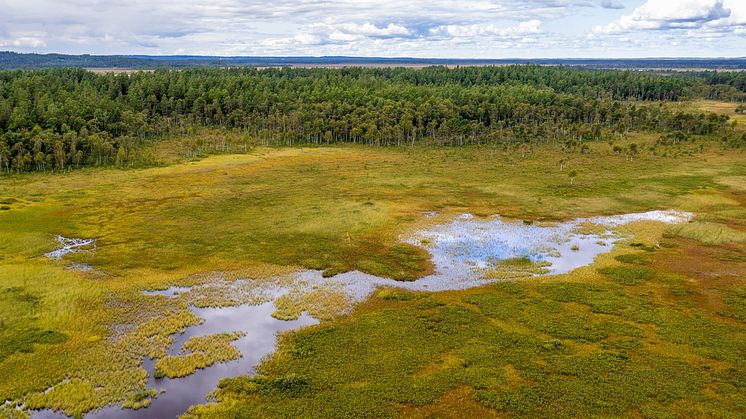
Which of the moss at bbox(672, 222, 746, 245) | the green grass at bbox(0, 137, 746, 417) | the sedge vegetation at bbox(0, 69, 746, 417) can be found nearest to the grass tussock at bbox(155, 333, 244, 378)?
the sedge vegetation at bbox(0, 69, 746, 417)

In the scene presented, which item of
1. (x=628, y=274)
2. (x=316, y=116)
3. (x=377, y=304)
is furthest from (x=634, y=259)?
(x=316, y=116)

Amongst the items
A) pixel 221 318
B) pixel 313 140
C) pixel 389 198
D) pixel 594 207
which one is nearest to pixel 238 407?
pixel 221 318

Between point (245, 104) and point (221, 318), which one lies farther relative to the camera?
point (245, 104)

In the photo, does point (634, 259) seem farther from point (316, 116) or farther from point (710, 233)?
point (316, 116)

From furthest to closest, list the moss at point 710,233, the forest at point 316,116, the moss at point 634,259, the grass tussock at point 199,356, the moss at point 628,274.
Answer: the forest at point 316,116 < the moss at point 710,233 < the moss at point 634,259 < the moss at point 628,274 < the grass tussock at point 199,356

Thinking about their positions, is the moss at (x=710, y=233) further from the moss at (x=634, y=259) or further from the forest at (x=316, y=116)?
the forest at (x=316, y=116)

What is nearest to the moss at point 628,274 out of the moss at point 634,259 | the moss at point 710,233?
the moss at point 634,259

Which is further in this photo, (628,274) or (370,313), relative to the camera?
(628,274)

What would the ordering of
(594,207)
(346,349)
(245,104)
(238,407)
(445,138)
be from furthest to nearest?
(245,104)
(445,138)
(594,207)
(346,349)
(238,407)

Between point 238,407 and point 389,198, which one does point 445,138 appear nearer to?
point 389,198
